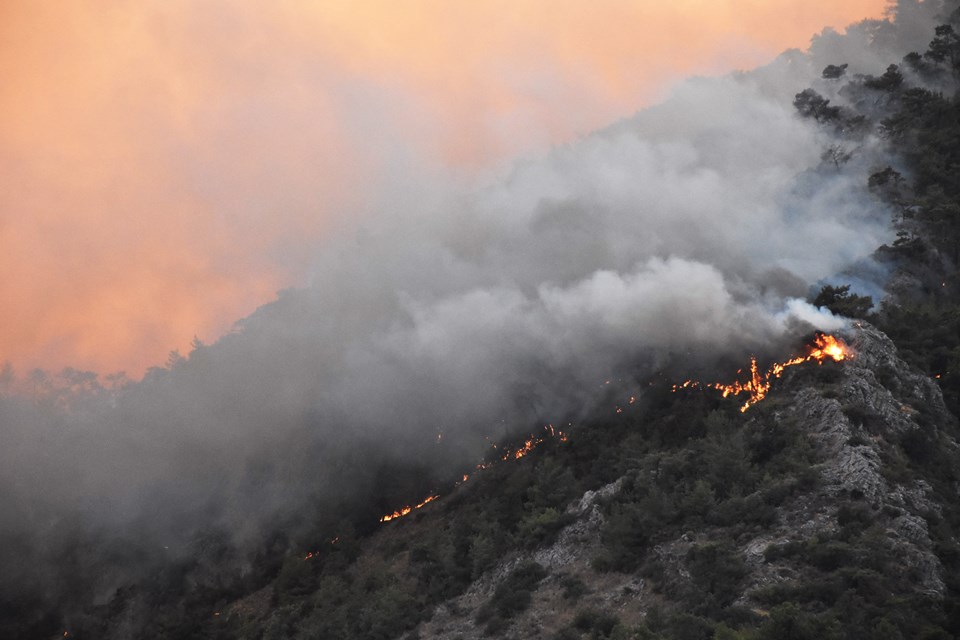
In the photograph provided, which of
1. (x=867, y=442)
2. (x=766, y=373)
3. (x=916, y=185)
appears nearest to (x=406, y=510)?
(x=766, y=373)

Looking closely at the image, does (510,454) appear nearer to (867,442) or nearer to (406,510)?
(406,510)

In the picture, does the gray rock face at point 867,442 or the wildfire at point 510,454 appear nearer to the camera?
the gray rock face at point 867,442

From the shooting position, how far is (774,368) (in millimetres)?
72250

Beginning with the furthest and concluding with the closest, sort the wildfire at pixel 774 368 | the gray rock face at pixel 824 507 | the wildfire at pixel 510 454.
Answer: the wildfire at pixel 510 454 < the wildfire at pixel 774 368 < the gray rock face at pixel 824 507

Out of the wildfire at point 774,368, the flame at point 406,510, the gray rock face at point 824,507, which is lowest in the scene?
the gray rock face at point 824,507

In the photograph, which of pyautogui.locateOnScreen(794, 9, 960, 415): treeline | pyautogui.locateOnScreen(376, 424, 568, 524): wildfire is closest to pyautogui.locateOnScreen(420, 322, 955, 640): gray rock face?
pyautogui.locateOnScreen(794, 9, 960, 415): treeline

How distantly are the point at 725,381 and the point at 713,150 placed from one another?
57713 millimetres

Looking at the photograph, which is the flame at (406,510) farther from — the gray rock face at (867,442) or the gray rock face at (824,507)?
the gray rock face at (867,442)

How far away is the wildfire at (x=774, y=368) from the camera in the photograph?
226 ft

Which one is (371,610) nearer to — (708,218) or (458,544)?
(458,544)

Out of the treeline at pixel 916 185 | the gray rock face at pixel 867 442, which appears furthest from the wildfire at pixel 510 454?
the treeline at pixel 916 185

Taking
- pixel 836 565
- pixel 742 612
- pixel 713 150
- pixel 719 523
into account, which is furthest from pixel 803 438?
pixel 713 150

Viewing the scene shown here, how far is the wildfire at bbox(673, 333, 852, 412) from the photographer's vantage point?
69000 millimetres

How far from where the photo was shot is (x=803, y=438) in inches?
2483
